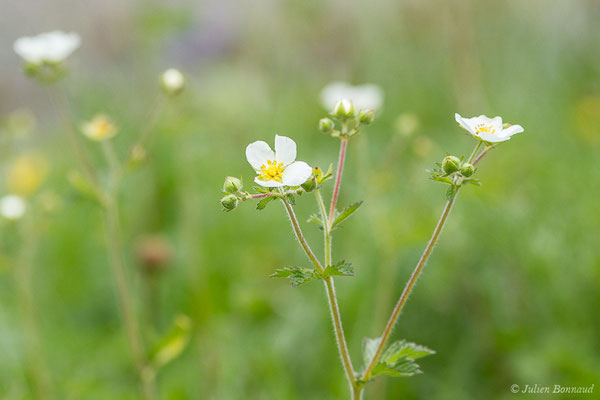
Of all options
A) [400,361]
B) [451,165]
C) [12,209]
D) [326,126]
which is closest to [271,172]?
[326,126]

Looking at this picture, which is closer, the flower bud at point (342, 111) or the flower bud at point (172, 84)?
the flower bud at point (342, 111)

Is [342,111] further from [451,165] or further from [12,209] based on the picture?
[12,209]

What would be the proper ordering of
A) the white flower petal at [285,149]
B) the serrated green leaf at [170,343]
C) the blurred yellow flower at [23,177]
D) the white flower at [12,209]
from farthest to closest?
the blurred yellow flower at [23,177]
the white flower at [12,209]
the serrated green leaf at [170,343]
the white flower petal at [285,149]

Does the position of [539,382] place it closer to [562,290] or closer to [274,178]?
[562,290]

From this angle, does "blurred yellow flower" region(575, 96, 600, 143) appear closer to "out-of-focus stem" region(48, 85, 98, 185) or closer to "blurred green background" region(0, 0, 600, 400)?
"blurred green background" region(0, 0, 600, 400)

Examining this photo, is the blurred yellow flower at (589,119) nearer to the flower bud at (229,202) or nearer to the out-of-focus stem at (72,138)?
the out-of-focus stem at (72,138)

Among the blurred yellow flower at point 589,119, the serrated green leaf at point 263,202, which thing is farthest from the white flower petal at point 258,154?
the blurred yellow flower at point 589,119
